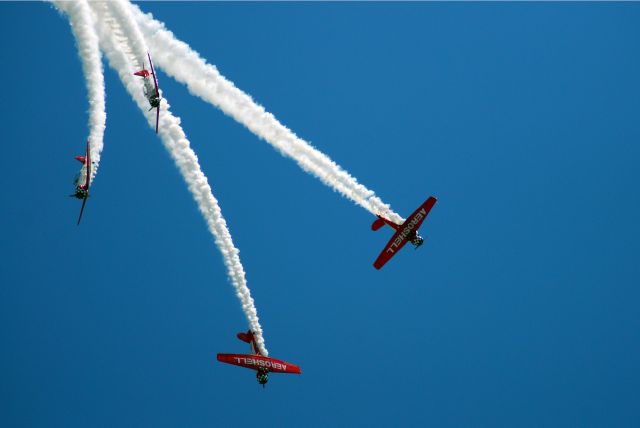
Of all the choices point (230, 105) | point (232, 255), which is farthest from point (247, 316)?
point (230, 105)

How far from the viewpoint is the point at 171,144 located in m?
32.8

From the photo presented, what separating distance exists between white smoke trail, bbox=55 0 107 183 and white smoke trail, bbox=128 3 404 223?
2.65m

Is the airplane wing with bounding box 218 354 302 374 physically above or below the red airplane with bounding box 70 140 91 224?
below

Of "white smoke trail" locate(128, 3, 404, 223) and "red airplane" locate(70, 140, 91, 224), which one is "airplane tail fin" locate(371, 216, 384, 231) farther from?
"red airplane" locate(70, 140, 91, 224)

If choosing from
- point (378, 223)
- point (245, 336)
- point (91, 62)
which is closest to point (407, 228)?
point (378, 223)

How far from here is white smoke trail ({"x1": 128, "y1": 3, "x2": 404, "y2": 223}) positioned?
32.4m

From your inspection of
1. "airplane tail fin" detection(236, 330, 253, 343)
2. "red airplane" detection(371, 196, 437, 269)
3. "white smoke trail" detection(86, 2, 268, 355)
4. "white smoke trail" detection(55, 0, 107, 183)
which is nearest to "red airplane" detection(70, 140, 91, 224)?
"white smoke trail" detection(55, 0, 107, 183)

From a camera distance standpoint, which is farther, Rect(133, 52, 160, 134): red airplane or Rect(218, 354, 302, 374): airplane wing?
Rect(218, 354, 302, 374): airplane wing

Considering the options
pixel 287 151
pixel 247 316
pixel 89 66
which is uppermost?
pixel 287 151

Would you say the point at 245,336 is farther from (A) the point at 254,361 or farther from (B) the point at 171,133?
(B) the point at 171,133

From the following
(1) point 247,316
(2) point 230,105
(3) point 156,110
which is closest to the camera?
(3) point 156,110

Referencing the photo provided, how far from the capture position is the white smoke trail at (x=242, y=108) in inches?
1275

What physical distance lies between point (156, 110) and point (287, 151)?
21.1 feet

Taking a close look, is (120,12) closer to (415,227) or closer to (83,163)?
(83,163)
